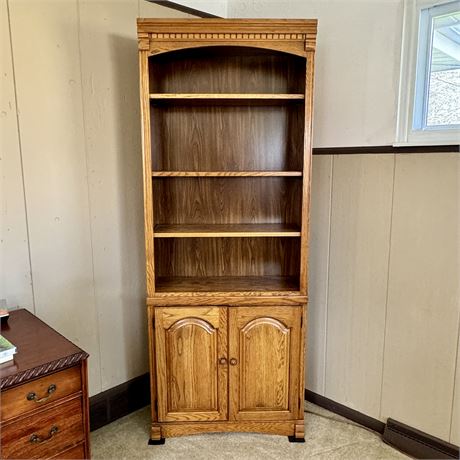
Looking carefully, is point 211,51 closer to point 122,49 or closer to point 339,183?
point 122,49

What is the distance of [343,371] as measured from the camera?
7.35ft

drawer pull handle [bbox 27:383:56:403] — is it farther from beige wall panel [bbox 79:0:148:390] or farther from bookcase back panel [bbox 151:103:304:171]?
bookcase back panel [bbox 151:103:304:171]

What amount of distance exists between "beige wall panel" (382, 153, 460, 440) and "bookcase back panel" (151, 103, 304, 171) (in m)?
0.58

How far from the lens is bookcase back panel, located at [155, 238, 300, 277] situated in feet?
7.32

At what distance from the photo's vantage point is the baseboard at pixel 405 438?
1.87 m

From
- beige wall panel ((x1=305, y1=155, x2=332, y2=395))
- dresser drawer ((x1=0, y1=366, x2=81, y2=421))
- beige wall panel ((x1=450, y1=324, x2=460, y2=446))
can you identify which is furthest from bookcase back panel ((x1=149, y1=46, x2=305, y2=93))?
beige wall panel ((x1=450, y1=324, x2=460, y2=446))

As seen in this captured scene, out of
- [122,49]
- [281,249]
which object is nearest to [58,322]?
[281,249]

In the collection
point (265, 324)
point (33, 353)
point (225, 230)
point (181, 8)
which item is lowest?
point (265, 324)

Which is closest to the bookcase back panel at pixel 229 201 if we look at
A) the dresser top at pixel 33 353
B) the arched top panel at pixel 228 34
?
the arched top panel at pixel 228 34

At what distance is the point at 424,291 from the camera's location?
6.14ft

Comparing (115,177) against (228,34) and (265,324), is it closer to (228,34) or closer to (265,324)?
(228,34)

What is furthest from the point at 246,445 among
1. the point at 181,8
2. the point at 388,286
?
the point at 181,8

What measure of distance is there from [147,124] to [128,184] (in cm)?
46

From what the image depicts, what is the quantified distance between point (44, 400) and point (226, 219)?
4.10 ft
